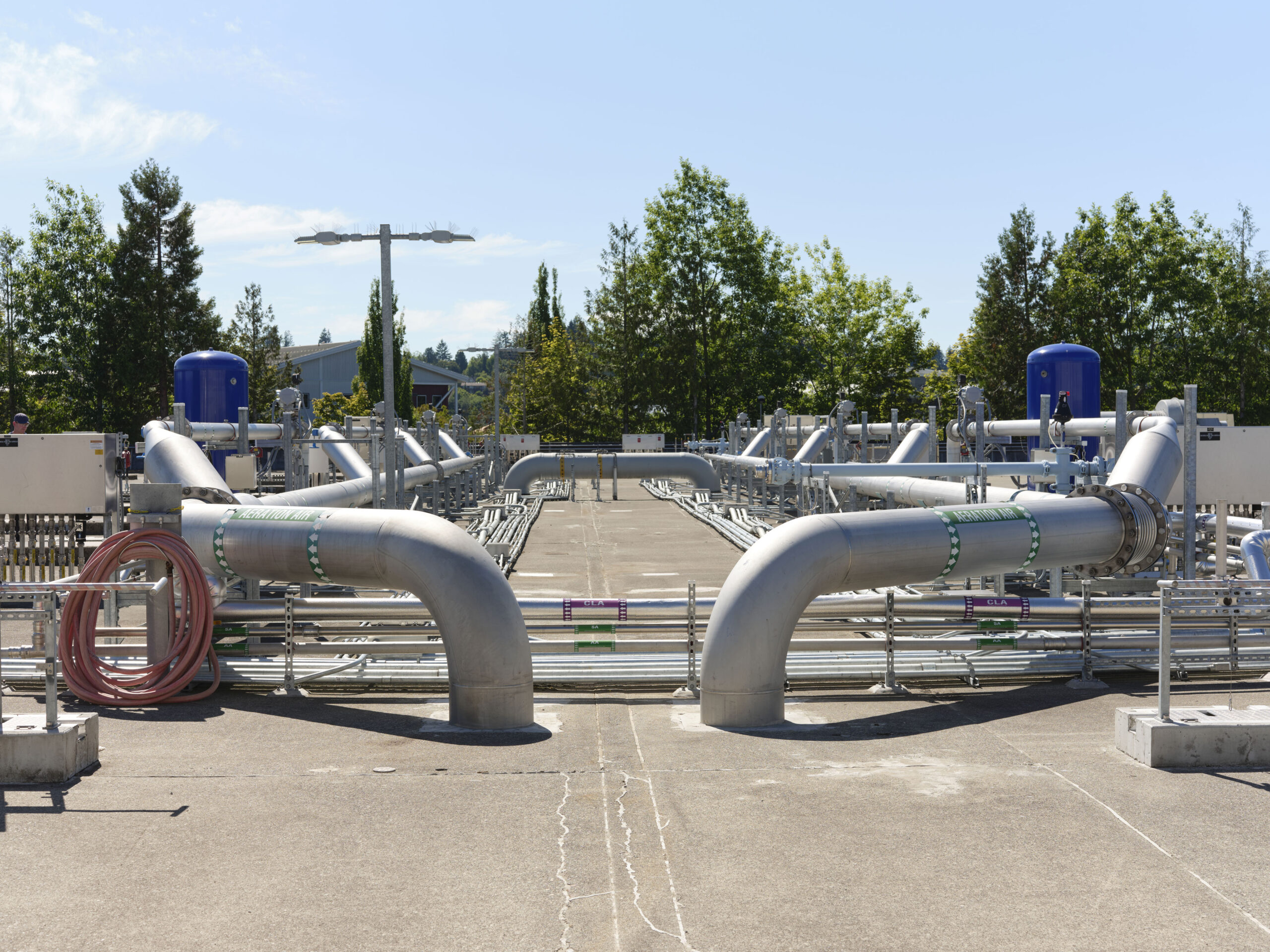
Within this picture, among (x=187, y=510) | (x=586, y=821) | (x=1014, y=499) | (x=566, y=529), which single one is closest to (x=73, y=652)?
(x=187, y=510)

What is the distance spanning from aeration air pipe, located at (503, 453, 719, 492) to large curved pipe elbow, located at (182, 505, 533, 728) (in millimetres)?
28288

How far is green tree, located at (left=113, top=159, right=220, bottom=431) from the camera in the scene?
5278 centimetres

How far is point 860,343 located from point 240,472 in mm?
53786

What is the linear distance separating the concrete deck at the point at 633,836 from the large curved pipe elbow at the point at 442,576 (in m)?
0.36

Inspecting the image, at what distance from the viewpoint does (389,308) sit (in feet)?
55.6

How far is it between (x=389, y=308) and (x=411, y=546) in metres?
8.11

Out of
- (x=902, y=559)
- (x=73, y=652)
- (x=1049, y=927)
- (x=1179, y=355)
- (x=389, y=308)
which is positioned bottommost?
(x=1049, y=927)

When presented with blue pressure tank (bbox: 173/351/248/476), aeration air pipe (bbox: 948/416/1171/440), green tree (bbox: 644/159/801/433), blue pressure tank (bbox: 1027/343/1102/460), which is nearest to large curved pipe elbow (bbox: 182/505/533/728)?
aeration air pipe (bbox: 948/416/1171/440)

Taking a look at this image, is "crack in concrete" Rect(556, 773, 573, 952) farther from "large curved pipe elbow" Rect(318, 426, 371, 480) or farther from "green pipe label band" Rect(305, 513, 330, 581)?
"large curved pipe elbow" Rect(318, 426, 371, 480)

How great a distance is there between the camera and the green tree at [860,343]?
221 feet

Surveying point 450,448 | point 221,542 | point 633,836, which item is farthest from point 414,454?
point 633,836

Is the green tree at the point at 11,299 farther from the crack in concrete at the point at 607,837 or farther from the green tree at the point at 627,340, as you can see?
the crack in concrete at the point at 607,837

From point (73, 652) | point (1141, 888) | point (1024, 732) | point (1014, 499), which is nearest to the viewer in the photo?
point (1141, 888)

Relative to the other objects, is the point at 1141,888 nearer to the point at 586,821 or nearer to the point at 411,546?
the point at 586,821
